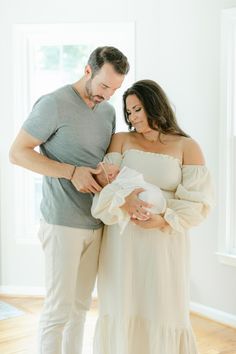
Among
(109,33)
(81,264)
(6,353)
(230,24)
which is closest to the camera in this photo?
(81,264)

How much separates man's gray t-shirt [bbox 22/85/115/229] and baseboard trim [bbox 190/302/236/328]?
1619mm

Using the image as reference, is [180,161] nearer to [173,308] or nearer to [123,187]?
[123,187]

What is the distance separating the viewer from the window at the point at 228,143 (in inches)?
132

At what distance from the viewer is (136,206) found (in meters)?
2.12

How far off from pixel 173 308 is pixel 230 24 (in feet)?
6.54

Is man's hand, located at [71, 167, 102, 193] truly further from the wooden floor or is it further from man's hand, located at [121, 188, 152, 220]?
the wooden floor

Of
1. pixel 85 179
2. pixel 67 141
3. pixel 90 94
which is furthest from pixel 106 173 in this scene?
pixel 90 94

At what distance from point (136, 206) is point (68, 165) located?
33 centimetres

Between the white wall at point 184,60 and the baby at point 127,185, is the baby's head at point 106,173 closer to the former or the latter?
the baby at point 127,185

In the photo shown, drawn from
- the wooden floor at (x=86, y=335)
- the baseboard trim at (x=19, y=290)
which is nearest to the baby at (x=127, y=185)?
the wooden floor at (x=86, y=335)

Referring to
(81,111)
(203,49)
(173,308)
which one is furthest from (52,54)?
(173,308)

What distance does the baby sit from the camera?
2.11 meters

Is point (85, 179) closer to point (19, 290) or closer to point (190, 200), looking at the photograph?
point (190, 200)

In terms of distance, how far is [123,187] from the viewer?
212 cm
